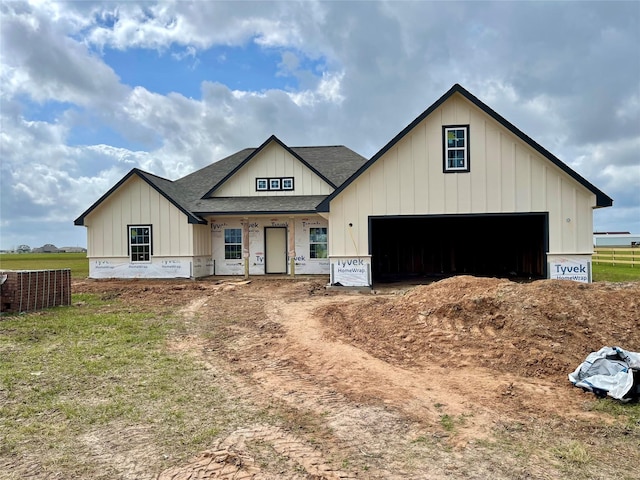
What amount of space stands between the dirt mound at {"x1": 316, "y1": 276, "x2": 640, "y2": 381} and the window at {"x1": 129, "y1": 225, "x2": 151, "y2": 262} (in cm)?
1262

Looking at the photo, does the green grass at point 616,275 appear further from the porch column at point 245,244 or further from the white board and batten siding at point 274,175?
the porch column at point 245,244

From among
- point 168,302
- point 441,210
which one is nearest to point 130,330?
point 168,302

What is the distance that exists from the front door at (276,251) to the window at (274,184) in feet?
6.42

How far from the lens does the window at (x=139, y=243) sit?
2028cm

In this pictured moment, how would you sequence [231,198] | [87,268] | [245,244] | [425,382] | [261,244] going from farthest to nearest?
[87,268] < [231,198] < [261,244] < [245,244] < [425,382]

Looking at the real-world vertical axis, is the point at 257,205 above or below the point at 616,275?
above

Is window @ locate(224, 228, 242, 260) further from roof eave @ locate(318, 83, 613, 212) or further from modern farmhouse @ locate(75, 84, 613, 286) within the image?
roof eave @ locate(318, 83, 613, 212)

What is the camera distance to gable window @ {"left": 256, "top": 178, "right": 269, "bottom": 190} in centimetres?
2188

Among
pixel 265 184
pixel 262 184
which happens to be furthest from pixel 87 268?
pixel 265 184

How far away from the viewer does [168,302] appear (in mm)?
14047

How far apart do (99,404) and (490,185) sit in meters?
13.8

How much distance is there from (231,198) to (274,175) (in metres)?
2.29

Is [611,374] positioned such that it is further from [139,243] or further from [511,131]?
[139,243]

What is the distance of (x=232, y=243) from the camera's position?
2177cm
